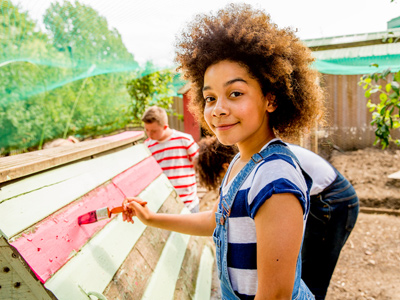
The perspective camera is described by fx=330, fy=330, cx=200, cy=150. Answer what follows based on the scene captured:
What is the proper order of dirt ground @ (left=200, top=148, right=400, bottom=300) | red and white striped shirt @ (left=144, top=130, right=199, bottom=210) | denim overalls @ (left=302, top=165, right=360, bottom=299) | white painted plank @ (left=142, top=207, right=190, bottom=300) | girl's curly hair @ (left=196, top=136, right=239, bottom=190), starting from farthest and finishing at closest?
red and white striped shirt @ (left=144, top=130, right=199, bottom=210) → dirt ground @ (left=200, top=148, right=400, bottom=300) → girl's curly hair @ (left=196, top=136, right=239, bottom=190) → denim overalls @ (left=302, top=165, right=360, bottom=299) → white painted plank @ (left=142, top=207, right=190, bottom=300)

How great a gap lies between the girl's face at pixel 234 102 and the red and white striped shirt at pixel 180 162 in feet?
8.54

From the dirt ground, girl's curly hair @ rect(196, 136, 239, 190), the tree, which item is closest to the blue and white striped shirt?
the dirt ground

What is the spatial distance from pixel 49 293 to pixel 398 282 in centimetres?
358

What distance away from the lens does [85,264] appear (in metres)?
1.27

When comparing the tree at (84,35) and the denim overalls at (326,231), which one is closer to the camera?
the denim overalls at (326,231)

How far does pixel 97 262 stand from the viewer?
1317 millimetres

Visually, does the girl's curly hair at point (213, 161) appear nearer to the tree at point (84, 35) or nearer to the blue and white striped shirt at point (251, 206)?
the blue and white striped shirt at point (251, 206)

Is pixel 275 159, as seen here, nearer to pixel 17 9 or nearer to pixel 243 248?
pixel 243 248

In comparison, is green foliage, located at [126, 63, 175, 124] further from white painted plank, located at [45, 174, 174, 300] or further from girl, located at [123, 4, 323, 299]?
girl, located at [123, 4, 323, 299]

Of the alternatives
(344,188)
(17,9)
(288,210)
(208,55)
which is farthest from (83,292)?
(17,9)

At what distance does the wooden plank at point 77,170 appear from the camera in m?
1.17

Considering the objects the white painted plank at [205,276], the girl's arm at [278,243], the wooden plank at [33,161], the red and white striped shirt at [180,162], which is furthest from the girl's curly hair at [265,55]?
the red and white striped shirt at [180,162]

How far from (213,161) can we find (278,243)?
5.90ft

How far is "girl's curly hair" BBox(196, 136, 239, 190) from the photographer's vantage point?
2.70 m
